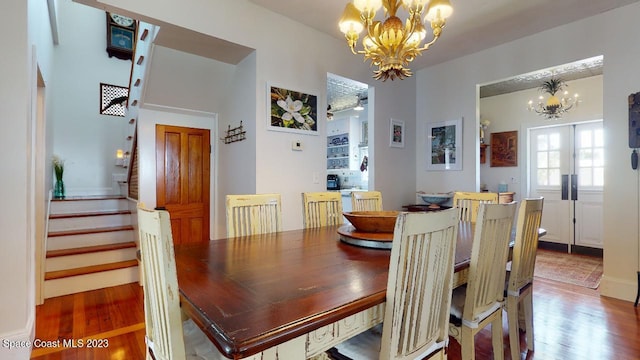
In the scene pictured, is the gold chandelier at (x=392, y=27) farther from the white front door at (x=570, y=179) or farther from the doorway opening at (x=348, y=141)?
the white front door at (x=570, y=179)

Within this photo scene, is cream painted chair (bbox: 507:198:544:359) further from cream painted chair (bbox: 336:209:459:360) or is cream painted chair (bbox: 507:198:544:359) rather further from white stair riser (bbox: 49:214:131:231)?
white stair riser (bbox: 49:214:131:231)

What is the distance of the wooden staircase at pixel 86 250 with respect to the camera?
9.77 feet

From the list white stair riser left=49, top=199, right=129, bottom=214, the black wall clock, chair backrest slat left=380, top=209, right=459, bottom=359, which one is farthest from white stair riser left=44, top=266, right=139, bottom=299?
the black wall clock

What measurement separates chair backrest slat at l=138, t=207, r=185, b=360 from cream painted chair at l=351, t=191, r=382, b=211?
185 centimetres

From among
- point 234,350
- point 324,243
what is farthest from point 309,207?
point 234,350

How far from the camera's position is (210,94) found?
11.4ft

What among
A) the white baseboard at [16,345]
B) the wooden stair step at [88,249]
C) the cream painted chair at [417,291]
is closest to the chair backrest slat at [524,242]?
the cream painted chair at [417,291]

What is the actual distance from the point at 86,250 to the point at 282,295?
10.7ft

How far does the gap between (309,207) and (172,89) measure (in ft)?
6.70

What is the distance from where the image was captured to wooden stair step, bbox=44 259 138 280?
289 cm

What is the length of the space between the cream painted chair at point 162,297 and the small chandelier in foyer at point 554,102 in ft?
16.4

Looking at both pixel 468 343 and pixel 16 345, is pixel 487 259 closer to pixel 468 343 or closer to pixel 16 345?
pixel 468 343

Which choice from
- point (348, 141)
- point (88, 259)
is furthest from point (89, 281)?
point (348, 141)

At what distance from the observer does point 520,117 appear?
521cm
